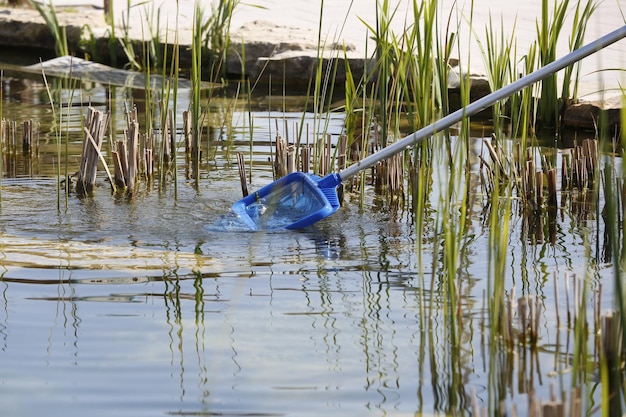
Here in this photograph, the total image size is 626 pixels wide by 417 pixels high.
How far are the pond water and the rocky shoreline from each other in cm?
219

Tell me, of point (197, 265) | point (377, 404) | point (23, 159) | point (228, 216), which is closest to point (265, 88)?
point (23, 159)

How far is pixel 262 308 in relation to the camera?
311 cm

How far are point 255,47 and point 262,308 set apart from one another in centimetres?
584

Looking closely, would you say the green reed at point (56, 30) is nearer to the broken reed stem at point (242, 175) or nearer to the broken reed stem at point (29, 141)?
the broken reed stem at point (29, 141)

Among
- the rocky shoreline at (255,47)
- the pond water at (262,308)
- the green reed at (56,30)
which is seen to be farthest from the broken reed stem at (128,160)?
the green reed at (56,30)

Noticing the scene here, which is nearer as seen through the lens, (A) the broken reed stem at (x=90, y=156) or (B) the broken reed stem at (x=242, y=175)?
(B) the broken reed stem at (x=242, y=175)

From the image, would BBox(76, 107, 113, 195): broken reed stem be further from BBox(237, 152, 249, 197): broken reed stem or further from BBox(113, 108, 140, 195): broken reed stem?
BBox(237, 152, 249, 197): broken reed stem

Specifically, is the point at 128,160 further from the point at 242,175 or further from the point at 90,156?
the point at 242,175

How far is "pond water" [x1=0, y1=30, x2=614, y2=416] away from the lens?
2443mm

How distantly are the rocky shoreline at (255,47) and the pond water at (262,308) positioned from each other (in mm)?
2189

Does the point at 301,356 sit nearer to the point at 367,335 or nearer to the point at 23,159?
the point at 367,335

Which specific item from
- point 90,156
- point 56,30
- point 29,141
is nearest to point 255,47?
point 56,30

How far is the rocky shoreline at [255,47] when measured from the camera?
6698 millimetres

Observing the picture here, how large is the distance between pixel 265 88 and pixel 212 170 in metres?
3.26
